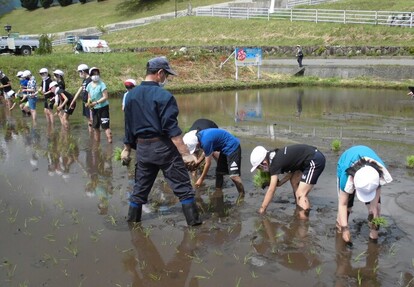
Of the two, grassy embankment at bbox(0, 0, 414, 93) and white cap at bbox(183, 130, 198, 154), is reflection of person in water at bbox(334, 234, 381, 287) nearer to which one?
white cap at bbox(183, 130, 198, 154)

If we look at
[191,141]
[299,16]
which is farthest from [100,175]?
[299,16]

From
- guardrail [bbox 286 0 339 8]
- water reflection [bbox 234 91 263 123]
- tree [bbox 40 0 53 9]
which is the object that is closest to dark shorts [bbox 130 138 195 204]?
water reflection [bbox 234 91 263 123]

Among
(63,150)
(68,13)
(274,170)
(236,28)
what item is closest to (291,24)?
(236,28)

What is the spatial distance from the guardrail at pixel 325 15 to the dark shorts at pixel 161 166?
29.7m

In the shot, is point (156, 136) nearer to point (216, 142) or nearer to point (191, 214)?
point (191, 214)

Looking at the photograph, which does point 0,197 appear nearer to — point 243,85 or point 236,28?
point 243,85

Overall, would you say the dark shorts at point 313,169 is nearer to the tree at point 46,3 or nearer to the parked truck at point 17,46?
the parked truck at point 17,46

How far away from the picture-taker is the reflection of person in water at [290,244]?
4.72 m

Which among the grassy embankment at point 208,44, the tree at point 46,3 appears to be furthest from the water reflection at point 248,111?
the tree at point 46,3

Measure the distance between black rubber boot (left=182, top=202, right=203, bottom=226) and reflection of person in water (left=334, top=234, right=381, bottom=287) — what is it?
1612mm

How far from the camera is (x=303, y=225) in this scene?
18.6ft

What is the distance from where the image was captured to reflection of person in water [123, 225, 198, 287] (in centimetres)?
434

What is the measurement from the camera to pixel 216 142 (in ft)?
21.6

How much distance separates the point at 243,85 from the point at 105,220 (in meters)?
17.1
